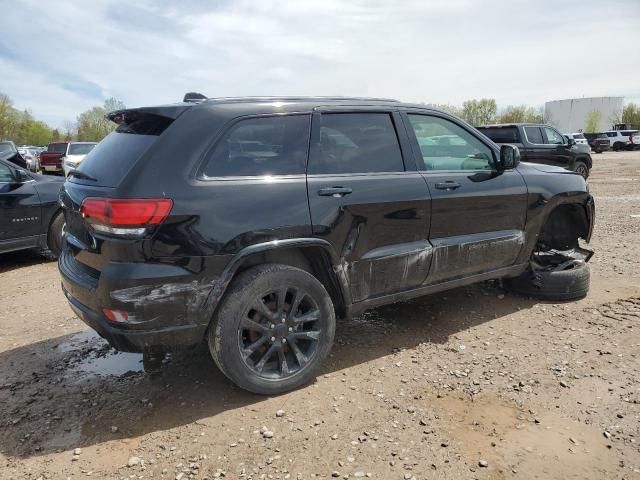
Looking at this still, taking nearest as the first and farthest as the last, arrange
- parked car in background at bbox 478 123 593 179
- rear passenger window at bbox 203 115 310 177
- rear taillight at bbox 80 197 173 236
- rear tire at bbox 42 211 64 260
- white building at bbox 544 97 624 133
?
rear taillight at bbox 80 197 173 236 < rear passenger window at bbox 203 115 310 177 < rear tire at bbox 42 211 64 260 < parked car in background at bbox 478 123 593 179 < white building at bbox 544 97 624 133

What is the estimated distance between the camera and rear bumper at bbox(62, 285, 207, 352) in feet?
9.20

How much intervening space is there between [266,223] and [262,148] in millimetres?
513

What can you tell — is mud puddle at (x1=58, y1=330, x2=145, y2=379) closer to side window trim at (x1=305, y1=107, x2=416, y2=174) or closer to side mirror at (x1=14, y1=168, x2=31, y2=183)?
side window trim at (x1=305, y1=107, x2=416, y2=174)

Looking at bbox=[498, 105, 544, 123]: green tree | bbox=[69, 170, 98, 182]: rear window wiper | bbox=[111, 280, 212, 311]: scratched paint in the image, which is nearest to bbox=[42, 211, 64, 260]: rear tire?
bbox=[69, 170, 98, 182]: rear window wiper

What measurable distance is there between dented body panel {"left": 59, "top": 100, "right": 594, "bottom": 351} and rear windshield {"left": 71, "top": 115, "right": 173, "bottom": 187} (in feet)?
0.22

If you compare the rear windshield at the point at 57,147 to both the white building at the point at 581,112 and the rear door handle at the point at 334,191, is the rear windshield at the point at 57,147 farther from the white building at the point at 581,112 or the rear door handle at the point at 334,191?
the white building at the point at 581,112

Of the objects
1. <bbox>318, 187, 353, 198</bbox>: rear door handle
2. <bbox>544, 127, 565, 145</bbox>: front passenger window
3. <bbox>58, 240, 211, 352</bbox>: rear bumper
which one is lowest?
<bbox>58, 240, 211, 352</bbox>: rear bumper

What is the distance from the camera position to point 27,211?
21.8 feet

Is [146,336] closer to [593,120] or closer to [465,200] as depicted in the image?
[465,200]

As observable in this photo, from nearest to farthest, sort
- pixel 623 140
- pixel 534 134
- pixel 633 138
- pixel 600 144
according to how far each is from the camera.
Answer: pixel 534 134, pixel 600 144, pixel 633 138, pixel 623 140

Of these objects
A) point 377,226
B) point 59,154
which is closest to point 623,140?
point 59,154

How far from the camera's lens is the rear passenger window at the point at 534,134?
14.4 m

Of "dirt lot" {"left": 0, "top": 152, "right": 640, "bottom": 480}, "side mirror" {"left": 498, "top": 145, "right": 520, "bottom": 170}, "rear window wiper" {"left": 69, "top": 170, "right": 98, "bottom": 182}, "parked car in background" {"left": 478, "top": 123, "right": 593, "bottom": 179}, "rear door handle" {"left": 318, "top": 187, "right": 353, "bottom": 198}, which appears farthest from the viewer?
"parked car in background" {"left": 478, "top": 123, "right": 593, "bottom": 179}

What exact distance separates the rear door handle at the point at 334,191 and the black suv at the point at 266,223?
0.01 metres
